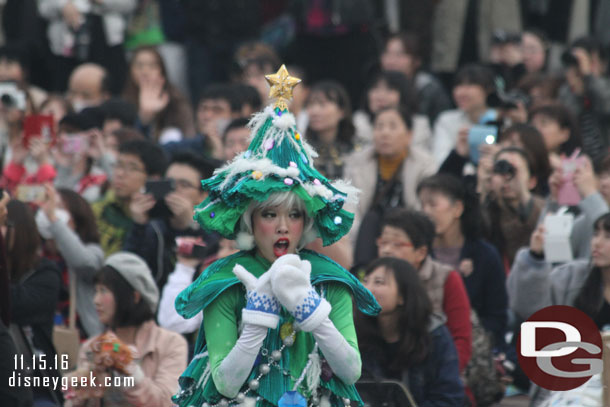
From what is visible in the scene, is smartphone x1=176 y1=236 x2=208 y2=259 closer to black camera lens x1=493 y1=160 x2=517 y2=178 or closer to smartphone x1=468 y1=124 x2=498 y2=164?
black camera lens x1=493 y1=160 x2=517 y2=178

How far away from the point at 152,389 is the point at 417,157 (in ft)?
11.9

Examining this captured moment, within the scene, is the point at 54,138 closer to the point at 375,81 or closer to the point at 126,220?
the point at 126,220

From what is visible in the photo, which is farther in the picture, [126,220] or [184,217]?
[126,220]

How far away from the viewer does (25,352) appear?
6469 millimetres

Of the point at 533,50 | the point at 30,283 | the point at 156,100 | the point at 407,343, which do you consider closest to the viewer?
the point at 407,343

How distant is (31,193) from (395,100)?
332 cm

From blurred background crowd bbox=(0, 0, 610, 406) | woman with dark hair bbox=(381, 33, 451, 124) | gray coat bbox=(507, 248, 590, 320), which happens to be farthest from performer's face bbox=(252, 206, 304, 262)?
woman with dark hair bbox=(381, 33, 451, 124)

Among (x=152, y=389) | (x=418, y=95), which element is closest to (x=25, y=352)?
(x=152, y=389)

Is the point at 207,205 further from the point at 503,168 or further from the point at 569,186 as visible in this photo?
the point at 503,168

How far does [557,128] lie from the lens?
926cm

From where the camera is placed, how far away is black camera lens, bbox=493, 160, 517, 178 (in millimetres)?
8039

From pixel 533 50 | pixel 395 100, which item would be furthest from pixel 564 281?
pixel 533 50

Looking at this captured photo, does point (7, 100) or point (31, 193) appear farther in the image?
point (7, 100)

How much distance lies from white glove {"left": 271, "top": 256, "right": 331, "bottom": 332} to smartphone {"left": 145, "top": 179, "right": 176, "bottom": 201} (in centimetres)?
390
